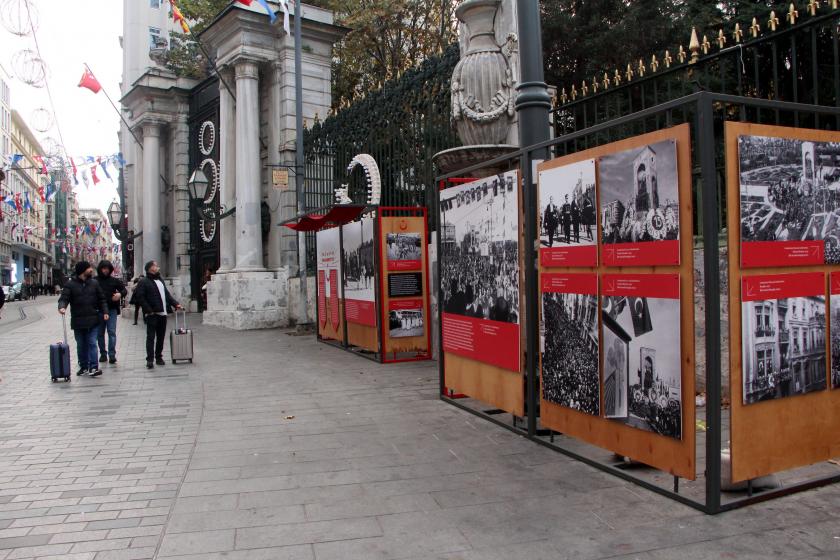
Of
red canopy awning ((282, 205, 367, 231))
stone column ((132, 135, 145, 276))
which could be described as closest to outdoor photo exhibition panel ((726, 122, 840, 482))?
red canopy awning ((282, 205, 367, 231))

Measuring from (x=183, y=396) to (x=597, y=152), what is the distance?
5.87m

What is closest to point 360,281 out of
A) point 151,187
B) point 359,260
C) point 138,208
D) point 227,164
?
point 359,260

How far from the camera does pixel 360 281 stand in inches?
418

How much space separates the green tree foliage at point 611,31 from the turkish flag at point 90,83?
14.2 m

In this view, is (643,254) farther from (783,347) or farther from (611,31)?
(611,31)

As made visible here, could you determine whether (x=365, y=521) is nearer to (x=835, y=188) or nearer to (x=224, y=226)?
(x=835, y=188)

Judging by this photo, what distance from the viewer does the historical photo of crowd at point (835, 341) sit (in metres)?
4.02

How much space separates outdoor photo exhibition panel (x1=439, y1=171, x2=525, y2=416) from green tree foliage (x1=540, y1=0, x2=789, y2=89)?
1226 cm

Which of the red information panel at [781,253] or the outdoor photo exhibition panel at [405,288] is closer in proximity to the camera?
the red information panel at [781,253]

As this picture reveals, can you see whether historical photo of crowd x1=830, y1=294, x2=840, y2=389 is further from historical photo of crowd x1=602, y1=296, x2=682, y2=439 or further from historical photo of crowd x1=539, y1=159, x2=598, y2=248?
historical photo of crowd x1=539, y1=159, x2=598, y2=248

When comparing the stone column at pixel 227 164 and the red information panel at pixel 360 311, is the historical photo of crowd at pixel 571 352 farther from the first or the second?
the stone column at pixel 227 164

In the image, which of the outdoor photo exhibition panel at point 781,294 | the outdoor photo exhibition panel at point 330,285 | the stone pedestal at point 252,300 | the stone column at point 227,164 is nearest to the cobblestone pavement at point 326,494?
the outdoor photo exhibition panel at point 781,294

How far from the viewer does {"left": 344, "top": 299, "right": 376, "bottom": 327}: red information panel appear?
33.7 feet

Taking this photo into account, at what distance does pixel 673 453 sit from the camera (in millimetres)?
3734
